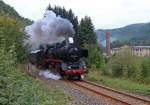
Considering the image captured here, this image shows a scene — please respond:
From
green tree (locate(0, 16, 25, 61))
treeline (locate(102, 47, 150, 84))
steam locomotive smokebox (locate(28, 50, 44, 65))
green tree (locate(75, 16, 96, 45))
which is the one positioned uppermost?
green tree (locate(75, 16, 96, 45))

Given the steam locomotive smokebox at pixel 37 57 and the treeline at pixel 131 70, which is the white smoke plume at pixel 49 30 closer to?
the steam locomotive smokebox at pixel 37 57

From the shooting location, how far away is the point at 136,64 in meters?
34.0

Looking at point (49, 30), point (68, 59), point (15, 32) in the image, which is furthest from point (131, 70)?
point (15, 32)

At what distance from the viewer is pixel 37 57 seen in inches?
1395

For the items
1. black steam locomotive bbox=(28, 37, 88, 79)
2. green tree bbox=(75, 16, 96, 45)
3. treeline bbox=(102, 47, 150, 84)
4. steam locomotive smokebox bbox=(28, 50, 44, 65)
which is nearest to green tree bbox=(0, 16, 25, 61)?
black steam locomotive bbox=(28, 37, 88, 79)

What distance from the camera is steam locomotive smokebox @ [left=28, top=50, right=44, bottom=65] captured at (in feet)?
112

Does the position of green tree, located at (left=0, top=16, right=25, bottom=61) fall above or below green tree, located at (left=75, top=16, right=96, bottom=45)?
below

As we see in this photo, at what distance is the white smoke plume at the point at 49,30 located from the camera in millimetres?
32594

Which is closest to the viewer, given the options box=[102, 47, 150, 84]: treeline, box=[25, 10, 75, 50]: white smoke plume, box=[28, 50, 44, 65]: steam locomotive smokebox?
box=[102, 47, 150, 84]: treeline

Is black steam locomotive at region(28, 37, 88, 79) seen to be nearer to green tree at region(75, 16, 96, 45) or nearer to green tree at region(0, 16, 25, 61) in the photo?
green tree at region(0, 16, 25, 61)

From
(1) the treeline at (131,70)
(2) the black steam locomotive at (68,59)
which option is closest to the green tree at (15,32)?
(2) the black steam locomotive at (68,59)

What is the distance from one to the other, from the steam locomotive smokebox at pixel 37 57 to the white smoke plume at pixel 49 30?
76cm

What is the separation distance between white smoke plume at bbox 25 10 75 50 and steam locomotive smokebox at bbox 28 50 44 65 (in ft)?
2.50

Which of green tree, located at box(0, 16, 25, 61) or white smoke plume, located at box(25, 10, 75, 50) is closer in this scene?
green tree, located at box(0, 16, 25, 61)
